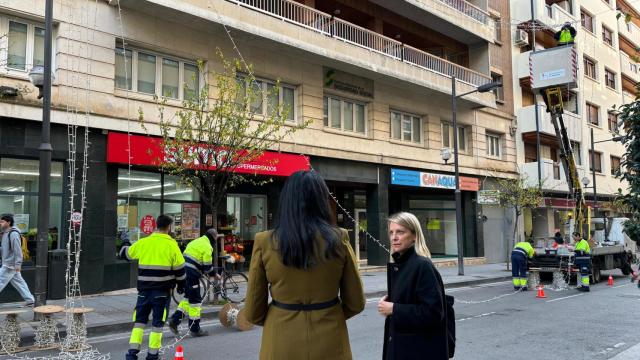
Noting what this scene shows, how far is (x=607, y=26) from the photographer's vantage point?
3841cm

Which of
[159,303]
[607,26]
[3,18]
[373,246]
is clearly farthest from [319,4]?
[607,26]

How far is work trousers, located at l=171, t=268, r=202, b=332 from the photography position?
856cm

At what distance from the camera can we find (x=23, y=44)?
1237 centimetres

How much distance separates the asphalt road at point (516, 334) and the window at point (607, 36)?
31712mm

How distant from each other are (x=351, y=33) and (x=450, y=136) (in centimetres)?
796

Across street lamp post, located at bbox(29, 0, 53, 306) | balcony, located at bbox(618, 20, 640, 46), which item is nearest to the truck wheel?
street lamp post, located at bbox(29, 0, 53, 306)

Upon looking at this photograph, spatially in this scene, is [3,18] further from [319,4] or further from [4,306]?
[319,4]

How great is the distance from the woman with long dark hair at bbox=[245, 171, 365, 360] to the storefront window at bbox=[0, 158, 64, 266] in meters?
11.1

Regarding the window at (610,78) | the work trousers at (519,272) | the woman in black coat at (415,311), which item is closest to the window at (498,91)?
the window at (610,78)

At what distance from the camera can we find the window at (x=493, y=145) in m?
27.0

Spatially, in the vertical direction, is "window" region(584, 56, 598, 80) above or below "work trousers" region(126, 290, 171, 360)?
above

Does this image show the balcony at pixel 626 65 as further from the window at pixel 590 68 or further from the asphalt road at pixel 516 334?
the asphalt road at pixel 516 334

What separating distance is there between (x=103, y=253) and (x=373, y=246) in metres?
10.7

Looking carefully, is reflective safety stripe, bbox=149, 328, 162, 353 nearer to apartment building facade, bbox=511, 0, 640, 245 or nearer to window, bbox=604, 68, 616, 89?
apartment building facade, bbox=511, 0, 640, 245
